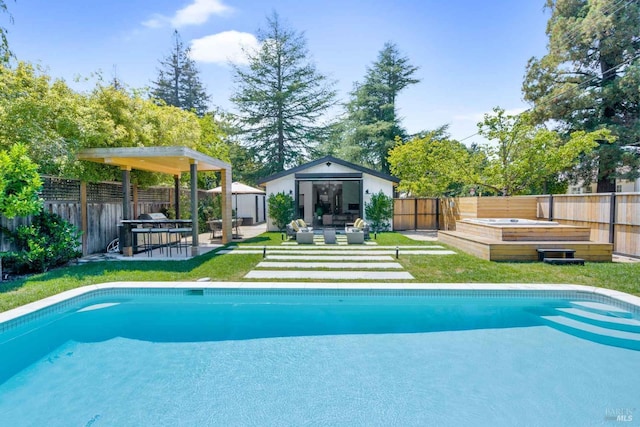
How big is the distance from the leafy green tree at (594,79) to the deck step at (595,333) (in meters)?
17.0

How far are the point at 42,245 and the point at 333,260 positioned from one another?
6.52 meters

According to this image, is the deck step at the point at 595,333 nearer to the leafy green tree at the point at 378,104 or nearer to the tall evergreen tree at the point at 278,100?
the leafy green tree at the point at 378,104

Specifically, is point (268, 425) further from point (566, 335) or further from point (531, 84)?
point (531, 84)

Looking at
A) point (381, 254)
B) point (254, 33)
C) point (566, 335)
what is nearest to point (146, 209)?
point (381, 254)

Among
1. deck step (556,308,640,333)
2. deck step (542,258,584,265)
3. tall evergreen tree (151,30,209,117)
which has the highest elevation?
tall evergreen tree (151,30,209,117)

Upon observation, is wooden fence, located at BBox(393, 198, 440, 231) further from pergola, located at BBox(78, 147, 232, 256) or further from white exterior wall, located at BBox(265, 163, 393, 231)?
pergola, located at BBox(78, 147, 232, 256)

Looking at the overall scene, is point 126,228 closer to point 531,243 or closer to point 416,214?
point 531,243

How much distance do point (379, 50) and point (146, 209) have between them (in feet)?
73.4

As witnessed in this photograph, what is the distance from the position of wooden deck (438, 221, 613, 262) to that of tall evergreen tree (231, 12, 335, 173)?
18.8 metres

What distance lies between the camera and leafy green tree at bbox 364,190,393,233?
15.9 metres

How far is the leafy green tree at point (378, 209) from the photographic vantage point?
52.1ft

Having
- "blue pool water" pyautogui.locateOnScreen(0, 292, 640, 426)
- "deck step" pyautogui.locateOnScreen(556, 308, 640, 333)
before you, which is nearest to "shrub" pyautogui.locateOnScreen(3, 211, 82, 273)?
"blue pool water" pyautogui.locateOnScreen(0, 292, 640, 426)

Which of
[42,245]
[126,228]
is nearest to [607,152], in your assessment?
[126,228]

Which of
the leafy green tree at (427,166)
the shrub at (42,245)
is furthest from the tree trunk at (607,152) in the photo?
the shrub at (42,245)
